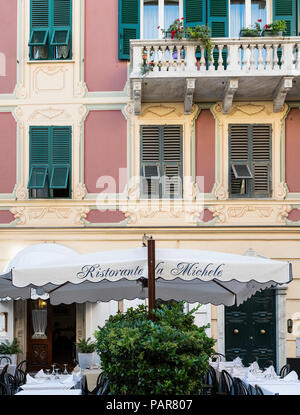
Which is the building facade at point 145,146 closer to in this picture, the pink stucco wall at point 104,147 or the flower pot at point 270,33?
the pink stucco wall at point 104,147

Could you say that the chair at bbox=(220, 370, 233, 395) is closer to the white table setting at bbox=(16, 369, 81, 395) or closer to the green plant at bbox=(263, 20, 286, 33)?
the white table setting at bbox=(16, 369, 81, 395)

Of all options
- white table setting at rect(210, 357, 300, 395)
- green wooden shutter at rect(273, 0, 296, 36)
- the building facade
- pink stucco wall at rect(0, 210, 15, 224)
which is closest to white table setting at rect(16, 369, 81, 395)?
white table setting at rect(210, 357, 300, 395)

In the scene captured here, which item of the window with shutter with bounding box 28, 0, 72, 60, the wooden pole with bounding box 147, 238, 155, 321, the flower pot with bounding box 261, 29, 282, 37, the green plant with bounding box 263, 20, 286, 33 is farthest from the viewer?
the window with shutter with bounding box 28, 0, 72, 60

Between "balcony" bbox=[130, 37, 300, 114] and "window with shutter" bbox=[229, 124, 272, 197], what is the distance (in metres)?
0.72

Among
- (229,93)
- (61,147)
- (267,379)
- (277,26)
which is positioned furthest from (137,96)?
(267,379)

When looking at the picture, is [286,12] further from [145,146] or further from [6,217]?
[6,217]

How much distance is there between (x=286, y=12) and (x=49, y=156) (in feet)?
20.5

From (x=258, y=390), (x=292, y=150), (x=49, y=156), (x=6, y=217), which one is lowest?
(x=258, y=390)

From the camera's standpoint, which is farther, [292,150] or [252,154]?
[252,154]

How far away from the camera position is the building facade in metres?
14.0

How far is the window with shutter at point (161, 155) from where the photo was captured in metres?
14.4

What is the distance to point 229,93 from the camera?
1384 cm

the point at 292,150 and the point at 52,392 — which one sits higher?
the point at 292,150
